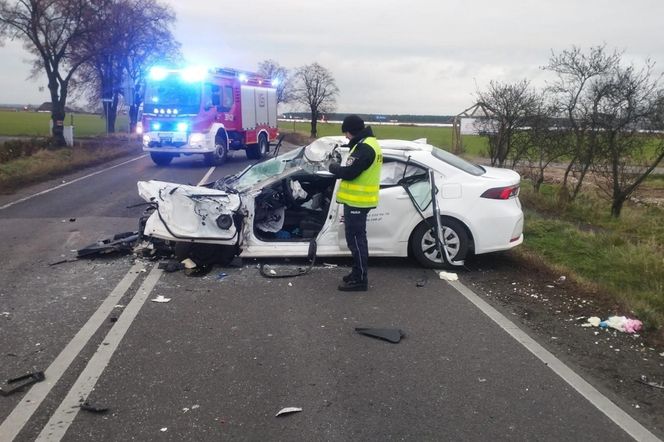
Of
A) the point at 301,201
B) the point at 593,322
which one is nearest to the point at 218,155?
the point at 301,201

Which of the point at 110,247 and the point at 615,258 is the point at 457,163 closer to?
the point at 615,258

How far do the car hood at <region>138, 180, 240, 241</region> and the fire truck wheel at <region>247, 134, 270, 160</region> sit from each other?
679 inches

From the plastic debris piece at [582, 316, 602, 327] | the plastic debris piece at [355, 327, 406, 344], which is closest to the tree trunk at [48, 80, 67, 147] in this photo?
the plastic debris piece at [355, 327, 406, 344]

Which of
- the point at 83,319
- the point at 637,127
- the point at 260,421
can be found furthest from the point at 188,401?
the point at 637,127

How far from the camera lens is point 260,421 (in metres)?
3.36

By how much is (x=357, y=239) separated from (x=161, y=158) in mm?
16678

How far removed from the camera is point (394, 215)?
6.71 m

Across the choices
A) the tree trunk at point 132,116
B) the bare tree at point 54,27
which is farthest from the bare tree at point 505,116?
the tree trunk at point 132,116

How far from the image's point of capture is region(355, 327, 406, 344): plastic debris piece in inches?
183

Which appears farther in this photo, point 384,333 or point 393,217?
point 393,217

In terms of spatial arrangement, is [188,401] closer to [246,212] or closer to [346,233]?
[346,233]

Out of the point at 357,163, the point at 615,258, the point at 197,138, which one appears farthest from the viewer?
the point at 197,138

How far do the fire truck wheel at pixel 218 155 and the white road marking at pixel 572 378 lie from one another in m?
15.7

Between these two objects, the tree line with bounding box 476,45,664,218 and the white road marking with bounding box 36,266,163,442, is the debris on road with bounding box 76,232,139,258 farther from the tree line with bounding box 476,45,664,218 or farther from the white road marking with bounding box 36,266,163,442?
the tree line with bounding box 476,45,664,218
